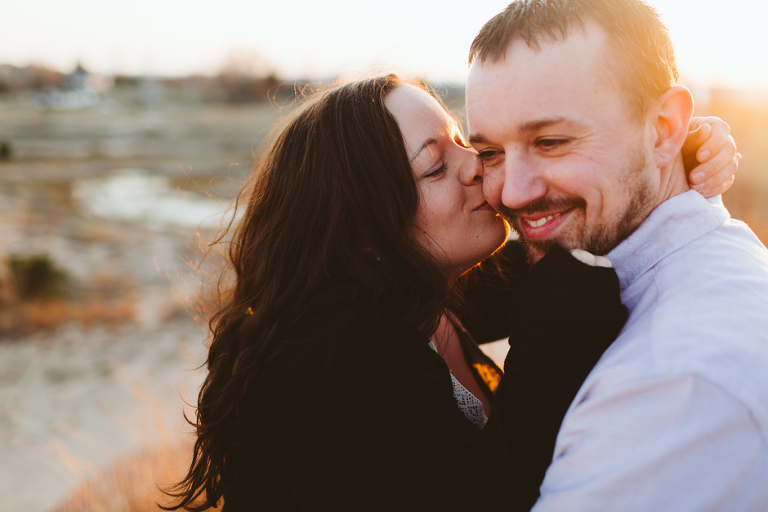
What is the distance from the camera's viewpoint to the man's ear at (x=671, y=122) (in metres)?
1.54

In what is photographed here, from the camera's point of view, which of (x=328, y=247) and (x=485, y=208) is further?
(x=485, y=208)

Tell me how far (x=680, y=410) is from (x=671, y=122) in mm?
976

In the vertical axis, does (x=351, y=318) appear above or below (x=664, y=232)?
below

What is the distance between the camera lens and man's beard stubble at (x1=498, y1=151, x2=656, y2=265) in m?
1.50

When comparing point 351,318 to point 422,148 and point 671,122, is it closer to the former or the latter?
point 422,148

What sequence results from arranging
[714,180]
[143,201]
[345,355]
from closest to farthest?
[345,355]
[714,180]
[143,201]

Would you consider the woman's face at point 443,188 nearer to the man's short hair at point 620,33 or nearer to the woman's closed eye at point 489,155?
the woman's closed eye at point 489,155

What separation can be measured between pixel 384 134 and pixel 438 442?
1.15m

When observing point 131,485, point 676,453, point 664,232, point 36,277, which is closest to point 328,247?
point 664,232

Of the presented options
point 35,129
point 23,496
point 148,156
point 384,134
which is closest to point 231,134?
point 148,156

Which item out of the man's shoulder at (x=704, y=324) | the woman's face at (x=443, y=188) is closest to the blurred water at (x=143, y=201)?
the woman's face at (x=443, y=188)

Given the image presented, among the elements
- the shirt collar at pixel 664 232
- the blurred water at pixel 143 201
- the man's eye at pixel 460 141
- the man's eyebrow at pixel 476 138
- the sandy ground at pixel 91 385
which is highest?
the man's eyebrow at pixel 476 138

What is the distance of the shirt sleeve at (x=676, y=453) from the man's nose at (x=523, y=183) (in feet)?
2.31

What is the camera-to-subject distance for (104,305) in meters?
8.54
